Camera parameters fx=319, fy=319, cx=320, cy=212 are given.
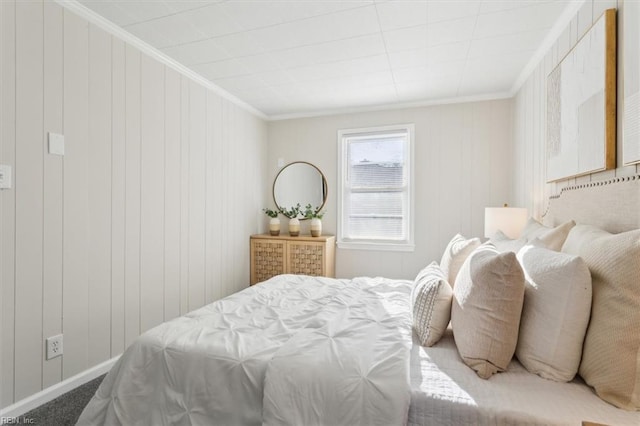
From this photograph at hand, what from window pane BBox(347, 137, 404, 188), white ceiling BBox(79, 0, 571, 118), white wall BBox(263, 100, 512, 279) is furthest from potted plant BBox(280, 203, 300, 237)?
white ceiling BBox(79, 0, 571, 118)

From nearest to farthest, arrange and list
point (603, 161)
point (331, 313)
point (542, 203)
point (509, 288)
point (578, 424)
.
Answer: point (578, 424)
point (509, 288)
point (603, 161)
point (331, 313)
point (542, 203)

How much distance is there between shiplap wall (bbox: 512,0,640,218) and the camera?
152 centimetres

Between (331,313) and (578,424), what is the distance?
1130 millimetres

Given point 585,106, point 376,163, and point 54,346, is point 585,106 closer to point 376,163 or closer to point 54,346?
point 376,163

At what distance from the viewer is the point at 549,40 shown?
2346mm

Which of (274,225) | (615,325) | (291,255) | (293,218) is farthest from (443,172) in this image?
(615,325)

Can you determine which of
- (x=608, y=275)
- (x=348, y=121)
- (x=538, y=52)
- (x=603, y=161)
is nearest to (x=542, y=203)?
(x=603, y=161)

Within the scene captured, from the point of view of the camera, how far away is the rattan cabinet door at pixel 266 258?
12.9 ft

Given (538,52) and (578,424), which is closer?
(578,424)

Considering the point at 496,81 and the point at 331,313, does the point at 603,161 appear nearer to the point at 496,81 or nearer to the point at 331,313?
the point at 331,313

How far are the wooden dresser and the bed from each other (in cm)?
200

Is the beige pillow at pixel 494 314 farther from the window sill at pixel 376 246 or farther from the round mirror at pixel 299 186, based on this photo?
the round mirror at pixel 299 186

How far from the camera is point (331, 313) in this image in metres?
1.83

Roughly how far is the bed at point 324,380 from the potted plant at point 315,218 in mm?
2178
